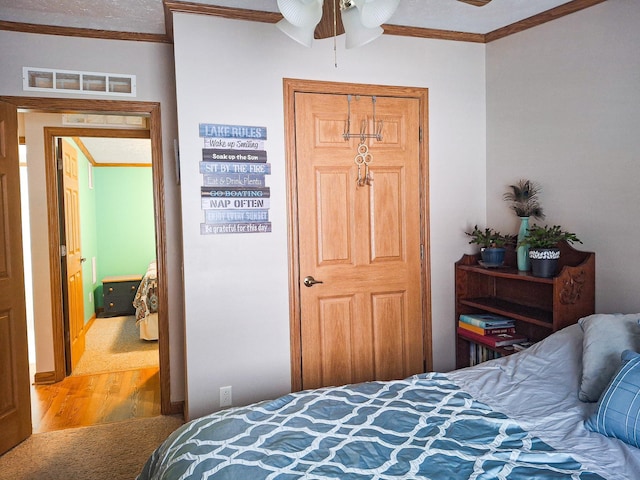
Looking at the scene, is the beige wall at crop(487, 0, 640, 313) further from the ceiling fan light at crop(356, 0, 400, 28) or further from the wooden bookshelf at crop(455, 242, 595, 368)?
the ceiling fan light at crop(356, 0, 400, 28)

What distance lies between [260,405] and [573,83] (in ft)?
7.72

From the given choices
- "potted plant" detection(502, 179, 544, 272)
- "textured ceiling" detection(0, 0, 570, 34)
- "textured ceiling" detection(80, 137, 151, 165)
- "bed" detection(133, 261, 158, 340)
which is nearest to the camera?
"textured ceiling" detection(0, 0, 570, 34)

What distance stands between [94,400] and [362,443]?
2.88 m

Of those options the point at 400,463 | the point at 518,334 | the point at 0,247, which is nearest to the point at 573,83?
the point at 518,334

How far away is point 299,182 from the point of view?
9.43 feet

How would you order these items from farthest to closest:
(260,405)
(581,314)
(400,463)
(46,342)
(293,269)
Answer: (46,342), (293,269), (581,314), (260,405), (400,463)

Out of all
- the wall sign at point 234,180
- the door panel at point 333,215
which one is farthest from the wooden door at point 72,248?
the door panel at point 333,215

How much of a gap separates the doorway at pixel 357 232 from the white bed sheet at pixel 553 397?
3.29 feet

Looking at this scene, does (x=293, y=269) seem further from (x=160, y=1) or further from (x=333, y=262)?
(x=160, y=1)

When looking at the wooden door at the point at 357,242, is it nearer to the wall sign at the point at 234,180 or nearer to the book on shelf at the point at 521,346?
the wall sign at the point at 234,180

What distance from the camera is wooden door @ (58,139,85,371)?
4.33 m

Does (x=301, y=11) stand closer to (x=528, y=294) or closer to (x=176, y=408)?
(x=528, y=294)

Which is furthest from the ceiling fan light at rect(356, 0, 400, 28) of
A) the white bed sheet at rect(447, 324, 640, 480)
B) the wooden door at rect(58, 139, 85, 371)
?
the wooden door at rect(58, 139, 85, 371)

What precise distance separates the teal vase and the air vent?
2559 millimetres
